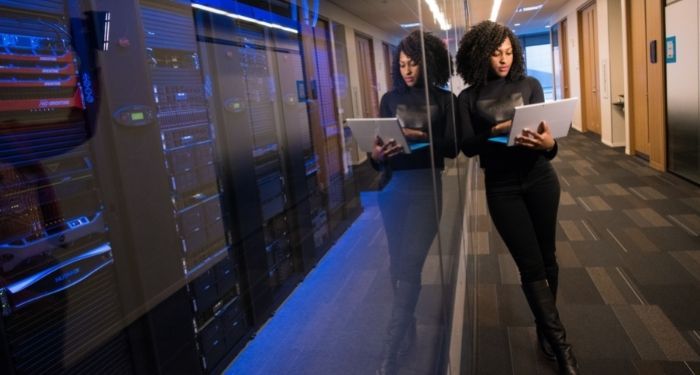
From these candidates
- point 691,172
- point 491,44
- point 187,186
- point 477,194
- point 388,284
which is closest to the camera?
point 187,186

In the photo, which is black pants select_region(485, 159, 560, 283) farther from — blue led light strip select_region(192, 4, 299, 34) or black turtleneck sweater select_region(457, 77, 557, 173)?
blue led light strip select_region(192, 4, 299, 34)

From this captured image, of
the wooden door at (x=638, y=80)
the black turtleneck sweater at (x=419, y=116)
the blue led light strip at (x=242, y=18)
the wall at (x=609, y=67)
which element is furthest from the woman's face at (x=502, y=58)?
the wall at (x=609, y=67)

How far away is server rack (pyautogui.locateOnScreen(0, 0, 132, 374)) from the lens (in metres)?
0.39

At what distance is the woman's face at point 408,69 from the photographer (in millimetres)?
1041

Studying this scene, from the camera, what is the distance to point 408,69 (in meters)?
1.07

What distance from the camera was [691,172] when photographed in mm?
4234

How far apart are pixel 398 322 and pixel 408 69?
0.53 m

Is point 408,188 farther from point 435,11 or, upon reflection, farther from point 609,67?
point 609,67

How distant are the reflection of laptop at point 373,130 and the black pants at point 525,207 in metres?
0.95

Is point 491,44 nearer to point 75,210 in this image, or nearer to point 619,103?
point 75,210

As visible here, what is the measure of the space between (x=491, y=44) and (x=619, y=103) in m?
5.45

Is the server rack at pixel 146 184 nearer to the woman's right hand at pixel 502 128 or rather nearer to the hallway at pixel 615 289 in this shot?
the woman's right hand at pixel 502 128

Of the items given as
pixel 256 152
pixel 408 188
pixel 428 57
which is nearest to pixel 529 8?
pixel 428 57

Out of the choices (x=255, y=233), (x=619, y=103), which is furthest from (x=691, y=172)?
(x=255, y=233)
